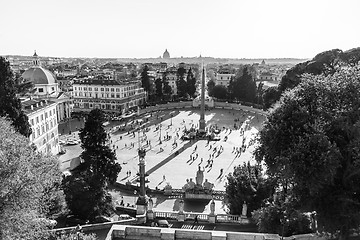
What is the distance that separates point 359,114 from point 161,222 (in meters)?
11.4

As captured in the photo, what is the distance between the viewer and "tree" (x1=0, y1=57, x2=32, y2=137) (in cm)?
2634

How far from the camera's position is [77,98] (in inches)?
3039

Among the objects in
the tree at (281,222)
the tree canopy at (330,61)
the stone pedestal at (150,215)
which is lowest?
the stone pedestal at (150,215)

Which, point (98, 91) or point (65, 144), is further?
point (98, 91)

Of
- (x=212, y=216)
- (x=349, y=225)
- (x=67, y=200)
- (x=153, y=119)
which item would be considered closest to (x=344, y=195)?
(x=349, y=225)

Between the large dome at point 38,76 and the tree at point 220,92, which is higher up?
the large dome at point 38,76

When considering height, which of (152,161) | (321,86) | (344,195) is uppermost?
(321,86)

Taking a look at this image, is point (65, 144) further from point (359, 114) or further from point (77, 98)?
point (359, 114)

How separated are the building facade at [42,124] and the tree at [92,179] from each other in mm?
11534

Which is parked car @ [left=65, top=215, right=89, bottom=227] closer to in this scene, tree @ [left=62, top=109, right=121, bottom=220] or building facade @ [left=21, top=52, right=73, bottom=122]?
tree @ [left=62, top=109, right=121, bottom=220]

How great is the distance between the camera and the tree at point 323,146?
43.3ft

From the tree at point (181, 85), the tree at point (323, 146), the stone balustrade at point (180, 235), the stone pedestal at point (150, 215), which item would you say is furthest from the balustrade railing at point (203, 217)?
the tree at point (181, 85)

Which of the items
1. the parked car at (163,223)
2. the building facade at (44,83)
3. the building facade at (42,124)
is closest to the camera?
the parked car at (163,223)

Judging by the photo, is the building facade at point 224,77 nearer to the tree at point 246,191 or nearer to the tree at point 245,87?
the tree at point 245,87
